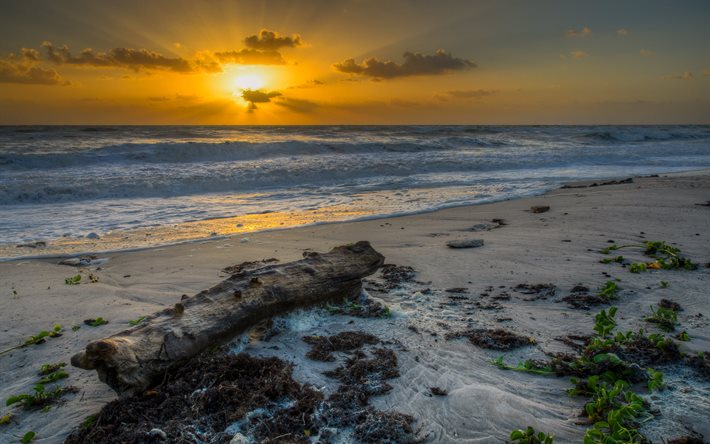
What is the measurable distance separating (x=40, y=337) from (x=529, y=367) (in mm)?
3725

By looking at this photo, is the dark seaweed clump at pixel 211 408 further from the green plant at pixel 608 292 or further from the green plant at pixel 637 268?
the green plant at pixel 637 268

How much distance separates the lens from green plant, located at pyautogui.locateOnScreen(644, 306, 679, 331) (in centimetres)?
332

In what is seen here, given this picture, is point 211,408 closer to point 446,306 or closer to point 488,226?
point 446,306

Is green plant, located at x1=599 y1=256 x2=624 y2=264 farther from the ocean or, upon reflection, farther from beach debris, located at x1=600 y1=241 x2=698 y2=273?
the ocean

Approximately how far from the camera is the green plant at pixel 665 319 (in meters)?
3.32

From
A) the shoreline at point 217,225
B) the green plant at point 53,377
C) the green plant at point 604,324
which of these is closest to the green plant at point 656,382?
the green plant at point 604,324

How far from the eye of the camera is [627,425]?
2205mm

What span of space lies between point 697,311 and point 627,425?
2092 mm

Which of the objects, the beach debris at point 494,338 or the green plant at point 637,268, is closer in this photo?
the beach debris at point 494,338

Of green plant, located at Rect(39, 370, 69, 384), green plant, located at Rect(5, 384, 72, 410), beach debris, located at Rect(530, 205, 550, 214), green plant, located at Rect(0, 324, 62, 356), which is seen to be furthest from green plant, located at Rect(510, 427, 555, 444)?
beach debris, located at Rect(530, 205, 550, 214)

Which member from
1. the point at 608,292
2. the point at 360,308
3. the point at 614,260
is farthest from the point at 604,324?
the point at 614,260

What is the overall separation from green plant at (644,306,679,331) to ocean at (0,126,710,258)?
18.1ft

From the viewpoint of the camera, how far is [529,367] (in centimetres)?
287

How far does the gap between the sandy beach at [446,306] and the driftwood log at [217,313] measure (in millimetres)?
214
